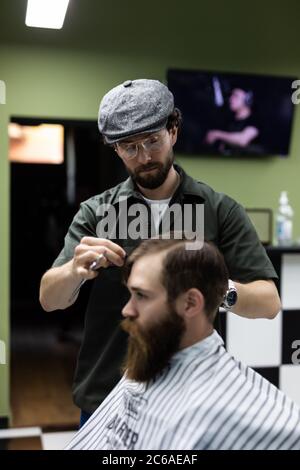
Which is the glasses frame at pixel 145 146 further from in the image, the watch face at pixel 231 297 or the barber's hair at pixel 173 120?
the watch face at pixel 231 297

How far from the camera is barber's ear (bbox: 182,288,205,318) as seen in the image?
1166mm

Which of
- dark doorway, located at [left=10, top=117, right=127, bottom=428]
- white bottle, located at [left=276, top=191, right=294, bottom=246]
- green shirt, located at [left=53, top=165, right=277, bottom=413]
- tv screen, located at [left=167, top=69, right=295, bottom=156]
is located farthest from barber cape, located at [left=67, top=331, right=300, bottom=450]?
dark doorway, located at [left=10, top=117, right=127, bottom=428]

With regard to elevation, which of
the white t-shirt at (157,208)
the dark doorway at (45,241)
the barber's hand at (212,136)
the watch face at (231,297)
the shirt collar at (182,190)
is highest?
the barber's hand at (212,136)

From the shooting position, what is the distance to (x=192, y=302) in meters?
1.17

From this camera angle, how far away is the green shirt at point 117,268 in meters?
1.50

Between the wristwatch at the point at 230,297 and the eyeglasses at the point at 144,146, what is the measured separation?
0.35m

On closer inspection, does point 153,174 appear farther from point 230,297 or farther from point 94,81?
point 94,81

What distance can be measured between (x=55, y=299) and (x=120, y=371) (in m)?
0.26

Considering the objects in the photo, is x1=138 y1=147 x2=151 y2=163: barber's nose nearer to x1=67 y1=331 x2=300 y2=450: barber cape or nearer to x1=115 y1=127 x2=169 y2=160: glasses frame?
x1=115 y1=127 x2=169 y2=160: glasses frame

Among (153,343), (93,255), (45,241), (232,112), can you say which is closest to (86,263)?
(93,255)

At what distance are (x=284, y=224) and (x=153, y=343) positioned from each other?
256 centimetres

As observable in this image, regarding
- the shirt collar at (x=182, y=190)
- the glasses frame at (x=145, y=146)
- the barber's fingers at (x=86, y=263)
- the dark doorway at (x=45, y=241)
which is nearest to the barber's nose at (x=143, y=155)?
the glasses frame at (x=145, y=146)

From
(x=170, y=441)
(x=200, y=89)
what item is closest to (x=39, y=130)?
(x=200, y=89)

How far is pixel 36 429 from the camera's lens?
3.60 m
